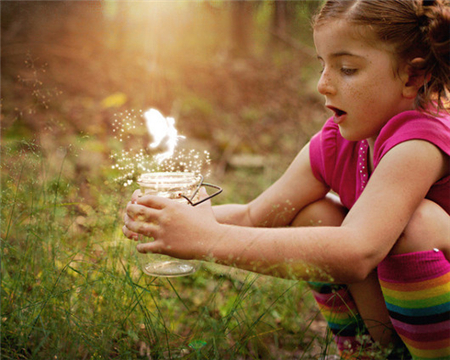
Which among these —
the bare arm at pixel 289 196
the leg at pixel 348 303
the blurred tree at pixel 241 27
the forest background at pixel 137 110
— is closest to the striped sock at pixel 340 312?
the leg at pixel 348 303

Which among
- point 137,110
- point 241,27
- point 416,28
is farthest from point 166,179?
point 241,27

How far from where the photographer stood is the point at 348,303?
1.48 meters

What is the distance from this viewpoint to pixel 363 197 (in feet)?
3.82

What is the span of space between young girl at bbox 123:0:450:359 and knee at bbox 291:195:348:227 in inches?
0.5

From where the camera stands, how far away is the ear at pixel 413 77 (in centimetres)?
129

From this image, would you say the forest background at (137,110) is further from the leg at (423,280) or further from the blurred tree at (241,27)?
the leg at (423,280)

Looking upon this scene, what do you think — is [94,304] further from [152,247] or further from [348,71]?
[348,71]

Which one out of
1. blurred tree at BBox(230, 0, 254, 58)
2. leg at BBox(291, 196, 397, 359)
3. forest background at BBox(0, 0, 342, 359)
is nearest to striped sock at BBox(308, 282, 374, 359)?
leg at BBox(291, 196, 397, 359)

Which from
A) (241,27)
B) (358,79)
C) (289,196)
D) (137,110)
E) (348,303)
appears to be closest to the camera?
(358,79)

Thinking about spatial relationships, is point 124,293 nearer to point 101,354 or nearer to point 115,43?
point 101,354

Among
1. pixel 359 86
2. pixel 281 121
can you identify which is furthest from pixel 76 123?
pixel 359 86

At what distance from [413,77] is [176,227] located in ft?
2.67

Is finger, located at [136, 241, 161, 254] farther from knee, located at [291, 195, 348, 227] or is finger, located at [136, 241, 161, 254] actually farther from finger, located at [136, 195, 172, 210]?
knee, located at [291, 195, 348, 227]

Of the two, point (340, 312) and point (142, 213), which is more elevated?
point (142, 213)
